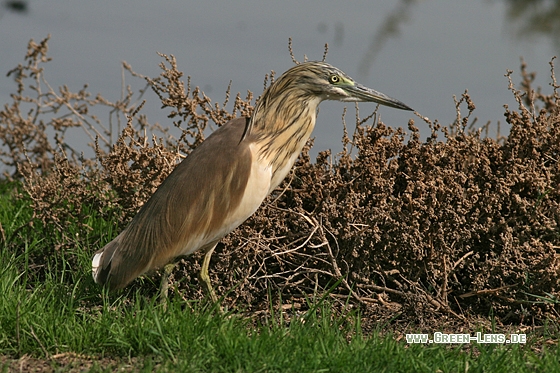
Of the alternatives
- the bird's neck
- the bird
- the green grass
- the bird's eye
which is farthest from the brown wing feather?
the bird's eye

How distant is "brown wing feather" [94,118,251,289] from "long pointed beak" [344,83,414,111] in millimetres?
679

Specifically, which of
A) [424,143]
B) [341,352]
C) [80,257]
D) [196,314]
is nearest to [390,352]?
[341,352]

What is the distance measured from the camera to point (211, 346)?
3.67 m

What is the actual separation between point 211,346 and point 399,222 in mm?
1682

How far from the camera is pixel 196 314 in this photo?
406cm

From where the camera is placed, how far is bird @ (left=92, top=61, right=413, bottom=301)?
4402 mm

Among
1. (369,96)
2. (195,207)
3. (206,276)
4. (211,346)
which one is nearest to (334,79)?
(369,96)

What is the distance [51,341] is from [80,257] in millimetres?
1312

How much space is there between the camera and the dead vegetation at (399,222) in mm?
4758

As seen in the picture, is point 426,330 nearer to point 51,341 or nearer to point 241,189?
point 241,189

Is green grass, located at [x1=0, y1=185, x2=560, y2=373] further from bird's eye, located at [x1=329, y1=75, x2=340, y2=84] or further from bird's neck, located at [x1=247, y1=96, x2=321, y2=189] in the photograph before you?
bird's eye, located at [x1=329, y1=75, x2=340, y2=84]

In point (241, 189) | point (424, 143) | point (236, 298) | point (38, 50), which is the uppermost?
point (38, 50)

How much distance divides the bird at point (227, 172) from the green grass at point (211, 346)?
36cm

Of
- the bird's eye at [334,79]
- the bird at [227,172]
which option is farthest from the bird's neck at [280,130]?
the bird's eye at [334,79]
